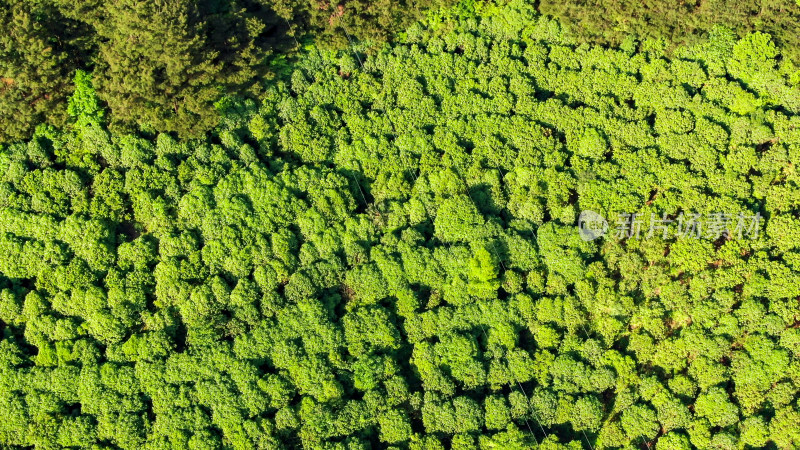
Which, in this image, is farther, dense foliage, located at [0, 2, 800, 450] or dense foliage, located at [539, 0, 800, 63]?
dense foliage, located at [539, 0, 800, 63]

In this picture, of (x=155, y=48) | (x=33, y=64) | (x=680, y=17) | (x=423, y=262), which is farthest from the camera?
(x=680, y=17)

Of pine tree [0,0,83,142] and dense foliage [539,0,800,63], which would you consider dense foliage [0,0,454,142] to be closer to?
pine tree [0,0,83,142]

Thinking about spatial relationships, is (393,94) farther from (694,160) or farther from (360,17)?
(694,160)

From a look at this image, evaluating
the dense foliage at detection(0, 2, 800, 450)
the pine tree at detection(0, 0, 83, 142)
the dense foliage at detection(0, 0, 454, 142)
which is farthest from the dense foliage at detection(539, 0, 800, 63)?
the pine tree at detection(0, 0, 83, 142)

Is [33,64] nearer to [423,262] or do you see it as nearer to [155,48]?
[155,48]

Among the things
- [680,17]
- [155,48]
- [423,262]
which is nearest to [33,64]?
[155,48]

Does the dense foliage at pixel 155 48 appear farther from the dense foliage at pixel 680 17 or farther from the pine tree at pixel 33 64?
the dense foliage at pixel 680 17

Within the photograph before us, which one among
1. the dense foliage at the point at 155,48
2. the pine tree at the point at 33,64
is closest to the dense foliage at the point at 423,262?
the dense foliage at the point at 155,48

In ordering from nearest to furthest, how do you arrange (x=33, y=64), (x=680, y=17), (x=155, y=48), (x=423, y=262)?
(x=155, y=48) < (x=33, y=64) < (x=423, y=262) < (x=680, y=17)
